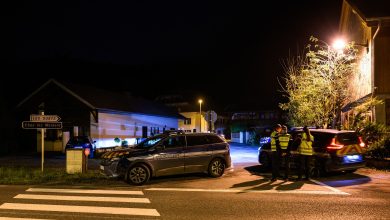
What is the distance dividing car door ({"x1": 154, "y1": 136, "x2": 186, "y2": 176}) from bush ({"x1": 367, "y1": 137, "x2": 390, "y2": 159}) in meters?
8.13

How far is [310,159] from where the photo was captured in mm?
13477

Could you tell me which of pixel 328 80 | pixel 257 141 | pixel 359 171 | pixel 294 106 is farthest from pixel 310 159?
pixel 257 141

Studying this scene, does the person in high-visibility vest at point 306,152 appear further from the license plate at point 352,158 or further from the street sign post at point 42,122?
the street sign post at point 42,122

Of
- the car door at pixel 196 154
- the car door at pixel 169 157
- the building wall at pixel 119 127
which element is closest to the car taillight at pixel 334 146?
the car door at pixel 196 154

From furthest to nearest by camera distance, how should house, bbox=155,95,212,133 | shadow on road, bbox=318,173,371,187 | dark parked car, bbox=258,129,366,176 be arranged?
house, bbox=155,95,212,133
dark parked car, bbox=258,129,366,176
shadow on road, bbox=318,173,371,187

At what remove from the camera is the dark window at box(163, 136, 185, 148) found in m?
13.8

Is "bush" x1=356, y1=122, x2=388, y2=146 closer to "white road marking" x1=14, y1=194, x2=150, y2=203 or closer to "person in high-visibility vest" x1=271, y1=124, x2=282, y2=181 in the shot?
"person in high-visibility vest" x1=271, y1=124, x2=282, y2=181

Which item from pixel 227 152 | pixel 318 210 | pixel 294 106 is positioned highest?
pixel 294 106

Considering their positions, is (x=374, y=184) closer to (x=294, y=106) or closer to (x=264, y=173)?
(x=264, y=173)

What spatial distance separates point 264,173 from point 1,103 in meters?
25.6

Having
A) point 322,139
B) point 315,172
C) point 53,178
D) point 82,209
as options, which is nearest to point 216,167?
point 315,172

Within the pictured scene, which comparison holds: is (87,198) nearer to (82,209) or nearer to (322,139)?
(82,209)

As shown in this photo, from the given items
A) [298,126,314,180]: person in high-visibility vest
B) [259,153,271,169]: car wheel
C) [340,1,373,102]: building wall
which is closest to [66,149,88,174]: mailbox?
[259,153,271,169]: car wheel

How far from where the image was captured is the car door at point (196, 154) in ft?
45.7
